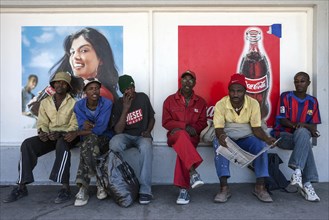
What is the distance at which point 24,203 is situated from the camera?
464cm

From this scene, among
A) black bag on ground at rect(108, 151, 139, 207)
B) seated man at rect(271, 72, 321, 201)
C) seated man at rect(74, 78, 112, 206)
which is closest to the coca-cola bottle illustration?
seated man at rect(271, 72, 321, 201)

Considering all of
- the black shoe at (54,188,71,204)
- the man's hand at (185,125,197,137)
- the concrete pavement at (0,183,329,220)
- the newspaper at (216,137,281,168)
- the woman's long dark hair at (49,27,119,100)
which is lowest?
the concrete pavement at (0,183,329,220)

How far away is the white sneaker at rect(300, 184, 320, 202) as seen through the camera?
4.64 meters

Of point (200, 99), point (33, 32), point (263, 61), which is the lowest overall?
point (200, 99)

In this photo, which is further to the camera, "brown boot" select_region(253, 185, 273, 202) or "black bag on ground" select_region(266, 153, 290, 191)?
"black bag on ground" select_region(266, 153, 290, 191)

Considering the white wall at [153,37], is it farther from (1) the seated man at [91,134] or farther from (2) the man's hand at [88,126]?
(2) the man's hand at [88,126]

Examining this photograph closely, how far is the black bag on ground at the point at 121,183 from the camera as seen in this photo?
14.6 ft

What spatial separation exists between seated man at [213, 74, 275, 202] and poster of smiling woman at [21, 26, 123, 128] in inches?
65.5

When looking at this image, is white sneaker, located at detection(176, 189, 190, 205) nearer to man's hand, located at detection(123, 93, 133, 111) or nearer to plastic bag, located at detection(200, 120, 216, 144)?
plastic bag, located at detection(200, 120, 216, 144)

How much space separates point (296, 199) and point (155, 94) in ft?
7.61

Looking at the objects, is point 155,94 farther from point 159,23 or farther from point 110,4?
point 110,4

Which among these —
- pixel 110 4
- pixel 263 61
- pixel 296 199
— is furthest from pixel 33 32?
pixel 296 199

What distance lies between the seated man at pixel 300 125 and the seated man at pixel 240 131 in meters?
0.42

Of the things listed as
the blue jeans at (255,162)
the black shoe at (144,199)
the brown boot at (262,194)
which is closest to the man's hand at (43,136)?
the black shoe at (144,199)
